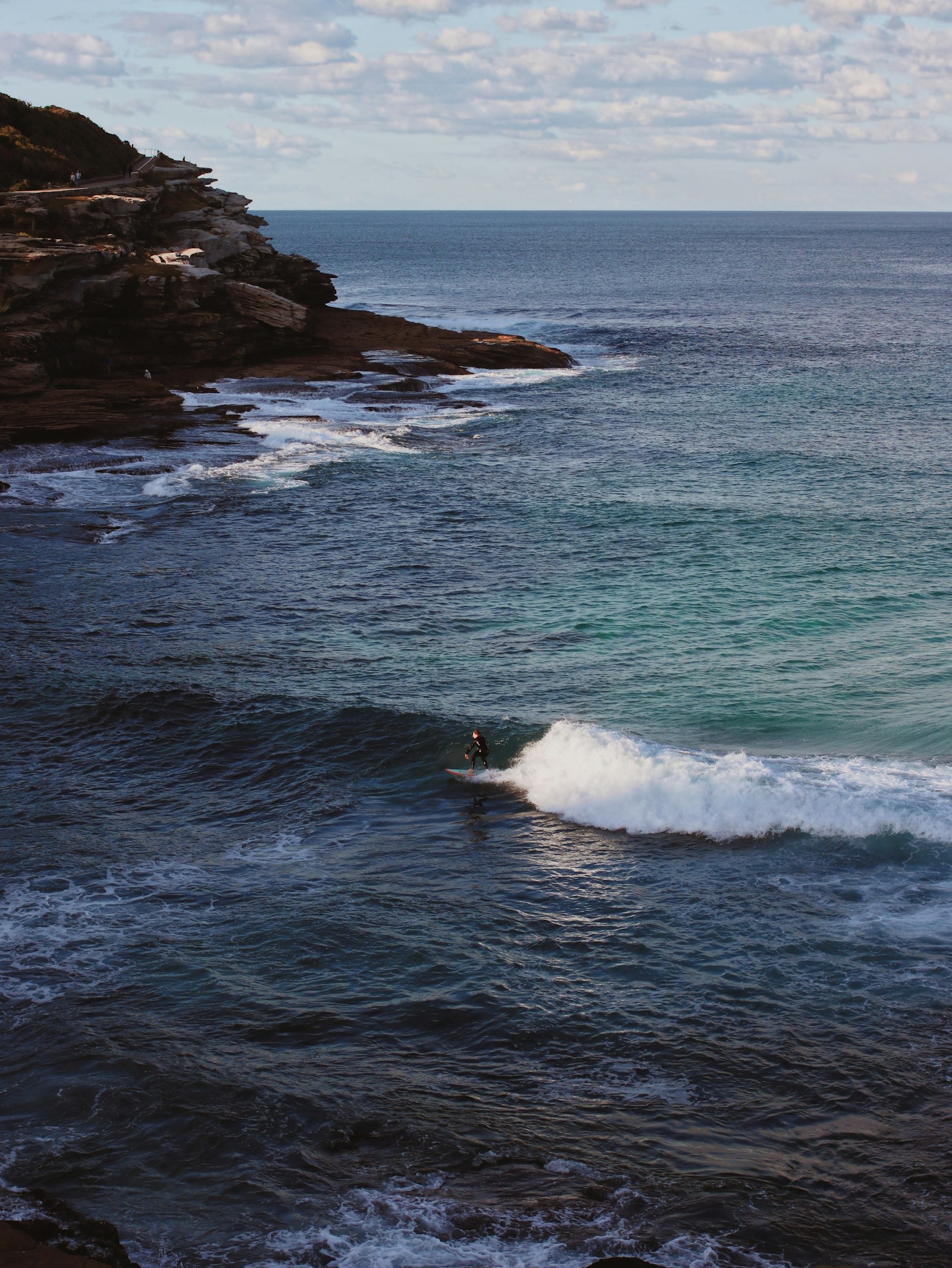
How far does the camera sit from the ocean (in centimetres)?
1372

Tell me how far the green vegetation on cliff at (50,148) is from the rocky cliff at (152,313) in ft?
5.21

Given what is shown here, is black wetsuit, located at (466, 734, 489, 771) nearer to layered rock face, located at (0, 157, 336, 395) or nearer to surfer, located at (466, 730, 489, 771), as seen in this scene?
surfer, located at (466, 730, 489, 771)

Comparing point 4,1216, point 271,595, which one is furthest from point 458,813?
point 271,595

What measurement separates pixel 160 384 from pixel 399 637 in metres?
38.0

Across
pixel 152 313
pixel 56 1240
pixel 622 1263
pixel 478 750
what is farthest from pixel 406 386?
pixel 622 1263

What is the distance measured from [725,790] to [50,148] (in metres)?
70.4

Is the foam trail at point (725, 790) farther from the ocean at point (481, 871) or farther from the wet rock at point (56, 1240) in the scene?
the wet rock at point (56, 1240)

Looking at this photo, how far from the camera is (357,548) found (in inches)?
1660

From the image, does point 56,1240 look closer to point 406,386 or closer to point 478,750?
point 478,750

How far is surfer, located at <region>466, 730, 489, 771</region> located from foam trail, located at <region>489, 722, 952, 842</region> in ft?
1.66

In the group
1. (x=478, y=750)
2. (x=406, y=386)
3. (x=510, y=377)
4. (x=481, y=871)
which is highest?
(x=510, y=377)

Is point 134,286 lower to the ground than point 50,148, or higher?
lower

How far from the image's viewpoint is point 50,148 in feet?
241

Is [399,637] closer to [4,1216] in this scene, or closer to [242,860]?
[242,860]
